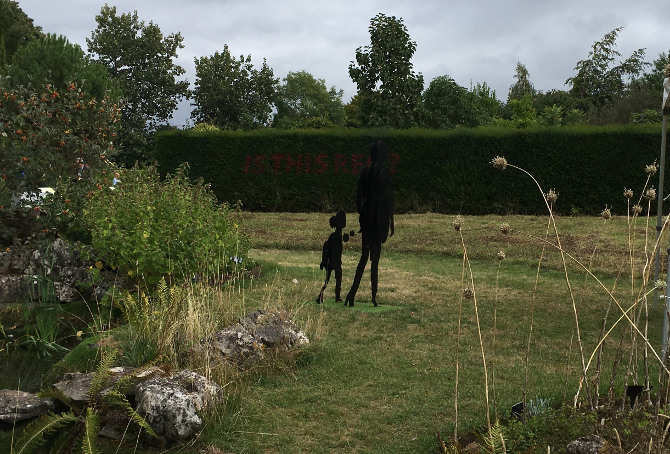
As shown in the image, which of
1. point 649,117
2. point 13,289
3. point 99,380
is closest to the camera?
point 99,380

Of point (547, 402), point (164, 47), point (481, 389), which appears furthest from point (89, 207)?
point (164, 47)

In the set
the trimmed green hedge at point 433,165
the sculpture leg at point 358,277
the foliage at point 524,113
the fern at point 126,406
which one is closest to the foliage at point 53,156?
the sculpture leg at point 358,277

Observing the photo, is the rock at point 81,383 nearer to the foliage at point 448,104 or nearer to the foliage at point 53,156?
the foliage at point 53,156

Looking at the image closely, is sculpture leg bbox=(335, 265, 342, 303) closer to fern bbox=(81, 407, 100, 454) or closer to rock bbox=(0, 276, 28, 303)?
rock bbox=(0, 276, 28, 303)

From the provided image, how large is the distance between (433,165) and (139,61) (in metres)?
22.1

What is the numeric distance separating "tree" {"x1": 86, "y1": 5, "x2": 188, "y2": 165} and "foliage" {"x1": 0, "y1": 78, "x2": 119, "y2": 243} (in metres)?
24.9

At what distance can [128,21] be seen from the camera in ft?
119

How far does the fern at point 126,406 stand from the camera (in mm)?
4422

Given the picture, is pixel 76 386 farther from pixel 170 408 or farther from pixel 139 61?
pixel 139 61

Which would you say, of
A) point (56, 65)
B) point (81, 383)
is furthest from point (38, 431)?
point (56, 65)

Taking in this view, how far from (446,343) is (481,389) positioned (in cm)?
136

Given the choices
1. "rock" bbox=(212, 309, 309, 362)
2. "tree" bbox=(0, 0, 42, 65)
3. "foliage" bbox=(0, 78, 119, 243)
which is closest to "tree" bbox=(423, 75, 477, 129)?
"tree" bbox=(0, 0, 42, 65)

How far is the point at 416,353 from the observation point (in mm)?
6500

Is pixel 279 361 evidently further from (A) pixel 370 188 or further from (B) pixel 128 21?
A: (B) pixel 128 21
